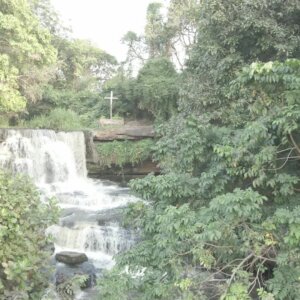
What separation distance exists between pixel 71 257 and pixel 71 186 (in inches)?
218

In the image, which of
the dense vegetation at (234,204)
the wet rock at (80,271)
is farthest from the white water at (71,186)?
the dense vegetation at (234,204)

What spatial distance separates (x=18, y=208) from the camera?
111 inches

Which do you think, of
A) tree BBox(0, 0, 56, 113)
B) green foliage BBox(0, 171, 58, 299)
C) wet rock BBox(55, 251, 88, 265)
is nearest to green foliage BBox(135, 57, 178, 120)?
tree BBox(0, 0, 56, 113)

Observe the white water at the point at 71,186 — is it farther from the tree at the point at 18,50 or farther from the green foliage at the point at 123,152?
the tree at the point at 18,50

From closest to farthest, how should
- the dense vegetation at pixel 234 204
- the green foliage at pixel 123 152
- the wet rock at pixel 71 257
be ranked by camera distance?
the dense vegetation at pixel 234 204
the wet rock at pixel 71 257
the green foliage at pixel 123 152

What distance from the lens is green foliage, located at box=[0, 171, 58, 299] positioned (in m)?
2.58

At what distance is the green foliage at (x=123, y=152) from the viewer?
44.3 feet

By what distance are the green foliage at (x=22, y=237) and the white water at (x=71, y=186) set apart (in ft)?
15.9

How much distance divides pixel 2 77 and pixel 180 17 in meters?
9.26

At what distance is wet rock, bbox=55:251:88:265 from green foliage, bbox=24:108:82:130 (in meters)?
8.37

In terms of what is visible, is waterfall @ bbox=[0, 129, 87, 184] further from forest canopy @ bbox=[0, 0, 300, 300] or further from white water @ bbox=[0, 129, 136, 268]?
forest canopy @ bbox=[0, 0, 300, 300]

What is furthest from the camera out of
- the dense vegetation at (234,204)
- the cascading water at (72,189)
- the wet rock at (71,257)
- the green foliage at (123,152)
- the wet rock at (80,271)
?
the green foliage at (123,152)

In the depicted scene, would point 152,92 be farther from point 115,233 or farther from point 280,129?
point 280,129

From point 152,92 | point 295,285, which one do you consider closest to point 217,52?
point 295,285
